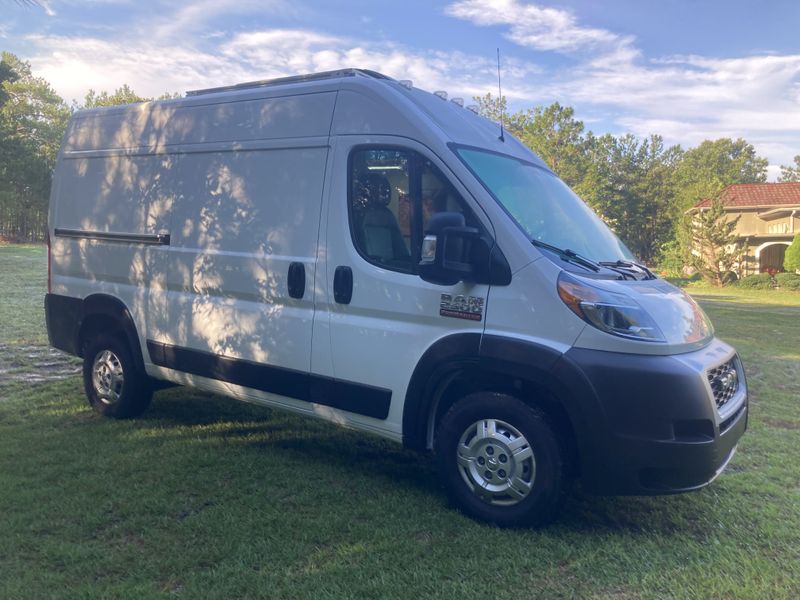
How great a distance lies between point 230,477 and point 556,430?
227 centimetres

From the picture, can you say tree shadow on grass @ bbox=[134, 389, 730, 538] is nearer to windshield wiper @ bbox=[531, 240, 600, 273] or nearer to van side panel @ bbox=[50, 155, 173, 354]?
van side panel @ bbox=[50, 155, 173, 354]

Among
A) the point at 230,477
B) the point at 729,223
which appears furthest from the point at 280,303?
the point at 729,223

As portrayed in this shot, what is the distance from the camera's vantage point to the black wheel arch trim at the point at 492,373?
3553mm

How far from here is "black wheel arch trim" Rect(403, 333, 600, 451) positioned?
355 cm

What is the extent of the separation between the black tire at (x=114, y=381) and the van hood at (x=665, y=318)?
401cm

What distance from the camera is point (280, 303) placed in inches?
183

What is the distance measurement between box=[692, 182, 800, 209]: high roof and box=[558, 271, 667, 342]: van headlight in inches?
1436

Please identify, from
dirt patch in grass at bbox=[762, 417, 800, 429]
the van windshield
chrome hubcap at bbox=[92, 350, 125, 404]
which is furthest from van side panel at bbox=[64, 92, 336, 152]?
dirt patch in grass at bbox=[762, 417, 800, 429]

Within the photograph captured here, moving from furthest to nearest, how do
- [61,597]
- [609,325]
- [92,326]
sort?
1. [92,326]
2. [609,325]
3. [61,597]

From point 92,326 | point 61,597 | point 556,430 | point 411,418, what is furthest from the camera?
point 92,326

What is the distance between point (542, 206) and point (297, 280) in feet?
5.74

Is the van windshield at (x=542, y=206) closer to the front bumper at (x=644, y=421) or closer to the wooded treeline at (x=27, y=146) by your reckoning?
the front bumper at (x=644, y=421)

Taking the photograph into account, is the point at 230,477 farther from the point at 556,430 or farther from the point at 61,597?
the point at 556,430

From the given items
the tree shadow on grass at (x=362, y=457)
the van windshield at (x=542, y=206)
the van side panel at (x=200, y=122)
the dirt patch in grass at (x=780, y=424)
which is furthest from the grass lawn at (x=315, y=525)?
the van side panel at (x=200, y=122)
